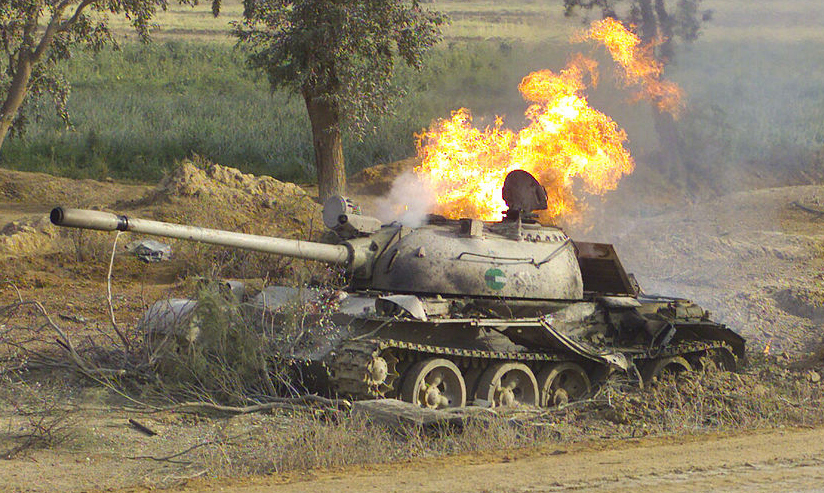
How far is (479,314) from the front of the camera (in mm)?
11477

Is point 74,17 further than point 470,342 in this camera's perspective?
Yes

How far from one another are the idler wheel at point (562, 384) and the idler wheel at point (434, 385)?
1.20 m

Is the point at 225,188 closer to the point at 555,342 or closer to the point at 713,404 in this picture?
the point at 555,342

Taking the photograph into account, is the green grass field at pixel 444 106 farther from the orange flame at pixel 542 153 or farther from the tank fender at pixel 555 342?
the tank fender at pixel 555 342

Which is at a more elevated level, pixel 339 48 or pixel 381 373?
pixel 339 48

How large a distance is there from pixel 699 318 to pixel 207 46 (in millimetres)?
49633

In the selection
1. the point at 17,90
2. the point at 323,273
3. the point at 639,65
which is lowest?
the point at 323,273

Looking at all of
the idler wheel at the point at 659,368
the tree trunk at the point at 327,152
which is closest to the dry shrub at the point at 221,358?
the idler wheel at the point at 659,368

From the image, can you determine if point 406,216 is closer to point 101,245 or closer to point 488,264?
point 488,264

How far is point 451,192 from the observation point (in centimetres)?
1490

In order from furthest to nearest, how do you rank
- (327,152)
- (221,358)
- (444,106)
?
(444,106)
(327,152)
(221,358)

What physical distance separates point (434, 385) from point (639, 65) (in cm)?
1488

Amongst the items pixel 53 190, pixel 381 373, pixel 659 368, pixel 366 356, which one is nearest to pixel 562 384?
pixel 659 368

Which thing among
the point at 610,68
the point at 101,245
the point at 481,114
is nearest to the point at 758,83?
the point at 610,68
